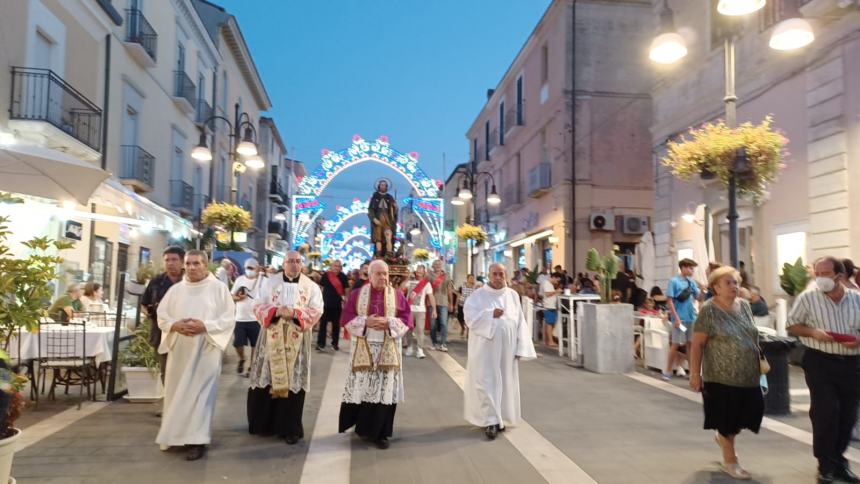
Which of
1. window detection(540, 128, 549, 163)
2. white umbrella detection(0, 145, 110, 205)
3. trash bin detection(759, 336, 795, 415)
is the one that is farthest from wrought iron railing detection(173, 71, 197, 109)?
trash bin detection(759, 336, 795, 415)

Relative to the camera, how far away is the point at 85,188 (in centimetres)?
852

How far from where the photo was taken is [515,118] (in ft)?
97.8

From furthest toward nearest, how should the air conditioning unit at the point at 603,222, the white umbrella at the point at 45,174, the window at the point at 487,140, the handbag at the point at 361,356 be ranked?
the window at the point at 487,140, the air conditioning unit at the point at 603,222, the white umbrella at the point at 45,174, the handbag at the point at 361,356

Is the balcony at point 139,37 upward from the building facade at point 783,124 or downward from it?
upward

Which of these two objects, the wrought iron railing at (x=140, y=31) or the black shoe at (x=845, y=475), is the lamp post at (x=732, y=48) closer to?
the black shoe at (x=845, y=475)

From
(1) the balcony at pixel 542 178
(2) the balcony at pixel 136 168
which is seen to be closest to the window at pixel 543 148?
(1) the balcony at pixel 542 178

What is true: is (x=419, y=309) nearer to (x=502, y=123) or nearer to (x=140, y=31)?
(x=140, y=31)

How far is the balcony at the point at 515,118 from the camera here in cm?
2923

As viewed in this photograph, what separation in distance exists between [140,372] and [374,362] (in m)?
3.21

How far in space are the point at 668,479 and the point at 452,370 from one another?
5972 millimetres

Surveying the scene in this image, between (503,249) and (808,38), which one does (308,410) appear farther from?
(503,249)

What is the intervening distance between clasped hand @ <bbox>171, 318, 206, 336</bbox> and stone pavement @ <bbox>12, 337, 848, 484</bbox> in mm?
1019

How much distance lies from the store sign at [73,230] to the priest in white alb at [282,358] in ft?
30.2

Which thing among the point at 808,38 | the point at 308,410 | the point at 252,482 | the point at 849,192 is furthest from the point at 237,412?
the point at 849,192
